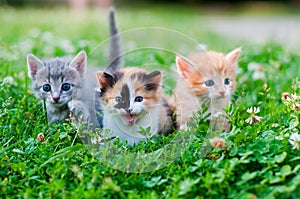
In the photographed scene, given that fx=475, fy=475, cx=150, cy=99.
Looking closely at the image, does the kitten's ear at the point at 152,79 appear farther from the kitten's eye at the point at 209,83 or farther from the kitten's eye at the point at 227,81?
the kitten's eye at the point at 227,81

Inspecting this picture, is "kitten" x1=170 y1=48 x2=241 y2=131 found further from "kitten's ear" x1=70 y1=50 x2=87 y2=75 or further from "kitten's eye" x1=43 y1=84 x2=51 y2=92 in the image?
"kitten's eye" x1=43 y1=84 x2=51 y2=92

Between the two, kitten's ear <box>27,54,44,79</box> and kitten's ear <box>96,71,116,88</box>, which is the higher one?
kitten's ear <box>27,54,44,79</box>

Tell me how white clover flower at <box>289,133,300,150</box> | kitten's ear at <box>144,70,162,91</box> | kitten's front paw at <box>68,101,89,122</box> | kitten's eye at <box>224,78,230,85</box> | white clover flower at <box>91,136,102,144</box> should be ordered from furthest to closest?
1. kitten's eye at <box>224,78,230,85</box>
2. kitten's front paw at <box>68,101,89,122</box>
3. kitten's ear at <box>144,70,162,91</box>
4. white clover flower at <box>91,136,102,144</box>
5. white clover flower at <box>289,133,300,150</box>

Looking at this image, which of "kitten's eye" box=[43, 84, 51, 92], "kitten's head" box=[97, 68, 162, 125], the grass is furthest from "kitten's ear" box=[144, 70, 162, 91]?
"kitten's eye" box=[43, 84, 51, 92]

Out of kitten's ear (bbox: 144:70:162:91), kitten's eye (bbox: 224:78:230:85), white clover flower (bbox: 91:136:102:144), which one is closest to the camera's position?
white clover flower (bbox: 91:136:102:144)

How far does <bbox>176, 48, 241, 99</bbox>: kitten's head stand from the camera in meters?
2.58

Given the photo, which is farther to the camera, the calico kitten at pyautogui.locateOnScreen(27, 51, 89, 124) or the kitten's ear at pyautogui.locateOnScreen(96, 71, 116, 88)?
the calico kitten at pyautogui.locateOnScreen(27, 51, 89, 124)

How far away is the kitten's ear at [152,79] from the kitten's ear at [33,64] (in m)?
0.72

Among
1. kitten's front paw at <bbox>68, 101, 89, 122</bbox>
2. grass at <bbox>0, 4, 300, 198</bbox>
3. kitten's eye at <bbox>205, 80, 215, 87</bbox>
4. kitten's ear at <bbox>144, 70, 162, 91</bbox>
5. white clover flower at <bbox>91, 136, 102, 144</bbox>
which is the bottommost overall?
grass at <bbox>0, 4, 300, 198</bbox>

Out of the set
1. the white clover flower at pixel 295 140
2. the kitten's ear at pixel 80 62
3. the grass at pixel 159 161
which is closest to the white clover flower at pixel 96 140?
the grass at pixel 159 161

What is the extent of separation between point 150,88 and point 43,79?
0.70 metres

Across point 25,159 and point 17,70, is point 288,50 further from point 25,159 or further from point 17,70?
point 25,159

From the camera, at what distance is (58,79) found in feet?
8.57

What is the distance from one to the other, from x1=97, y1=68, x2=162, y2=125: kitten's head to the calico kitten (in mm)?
353
